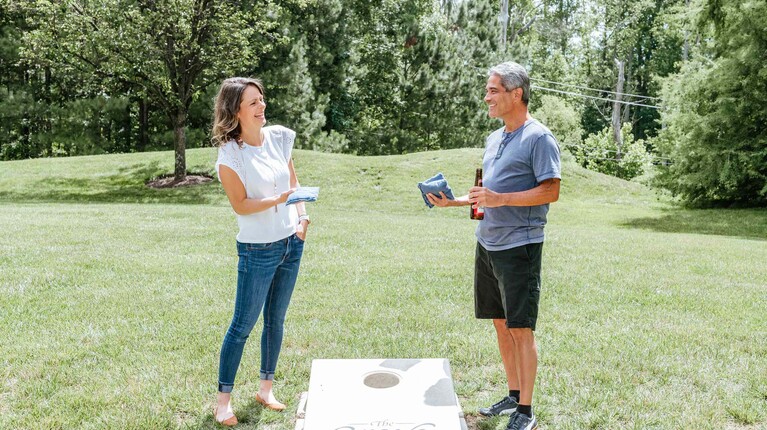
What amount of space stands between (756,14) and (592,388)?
18.2 m

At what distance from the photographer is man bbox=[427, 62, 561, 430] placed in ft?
11.7

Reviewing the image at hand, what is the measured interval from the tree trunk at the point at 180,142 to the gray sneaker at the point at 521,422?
18776 mm

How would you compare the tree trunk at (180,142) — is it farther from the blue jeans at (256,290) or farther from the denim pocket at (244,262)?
the denim pocket at (244,262)

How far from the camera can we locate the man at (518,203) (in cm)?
357

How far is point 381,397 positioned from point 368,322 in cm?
260

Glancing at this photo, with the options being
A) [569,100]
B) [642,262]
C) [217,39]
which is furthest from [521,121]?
[569,100]

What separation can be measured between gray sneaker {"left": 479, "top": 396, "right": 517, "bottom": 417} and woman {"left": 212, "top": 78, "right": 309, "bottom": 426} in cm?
154

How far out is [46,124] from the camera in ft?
110

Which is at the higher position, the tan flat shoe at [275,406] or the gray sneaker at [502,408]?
the gray sneaker at [502,408]

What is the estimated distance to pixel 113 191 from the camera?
Answer: 20719 mm

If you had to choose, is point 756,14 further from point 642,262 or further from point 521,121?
point 521,121

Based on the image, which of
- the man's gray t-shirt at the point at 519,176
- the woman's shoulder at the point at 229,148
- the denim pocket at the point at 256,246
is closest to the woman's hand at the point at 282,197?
the denim pocket at the point at 256,246

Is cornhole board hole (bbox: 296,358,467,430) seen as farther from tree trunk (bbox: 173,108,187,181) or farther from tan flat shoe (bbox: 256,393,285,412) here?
tree trunk (bbox: 173,108,187,181)

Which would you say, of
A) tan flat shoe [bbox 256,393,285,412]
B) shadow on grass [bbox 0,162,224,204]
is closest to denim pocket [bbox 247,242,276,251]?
tan flat shoe [bbox 256,393,285,412]
